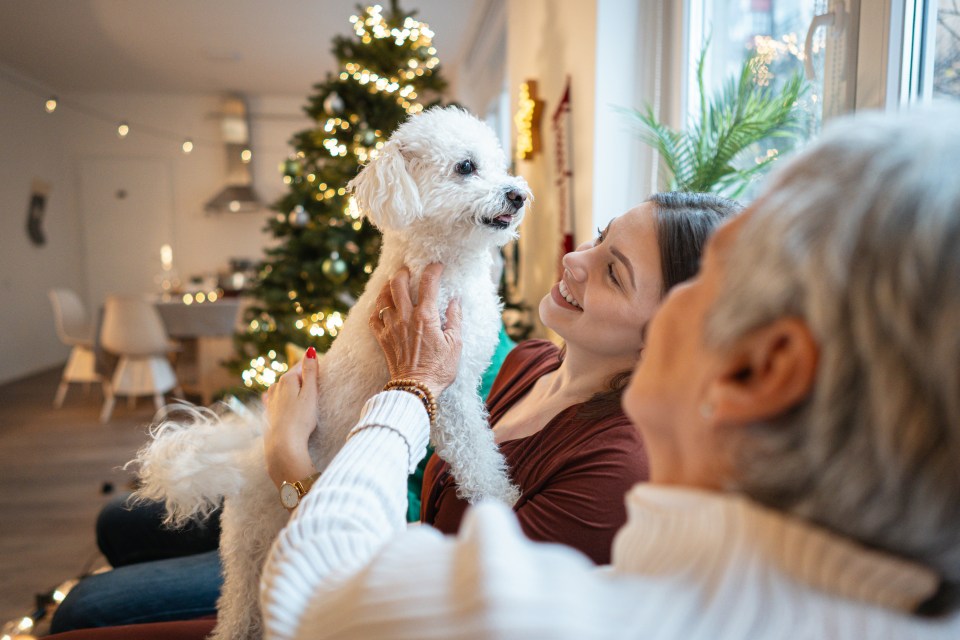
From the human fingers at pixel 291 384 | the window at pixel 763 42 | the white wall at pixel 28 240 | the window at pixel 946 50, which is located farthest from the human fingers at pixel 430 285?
the white wall at pixel 28 240

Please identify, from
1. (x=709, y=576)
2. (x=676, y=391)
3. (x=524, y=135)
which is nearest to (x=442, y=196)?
(x=676, y=391)

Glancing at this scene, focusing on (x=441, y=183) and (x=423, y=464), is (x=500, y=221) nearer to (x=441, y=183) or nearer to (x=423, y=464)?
(x=441, y=183)

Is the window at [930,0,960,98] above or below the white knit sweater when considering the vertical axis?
above

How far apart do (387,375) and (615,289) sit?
488mm

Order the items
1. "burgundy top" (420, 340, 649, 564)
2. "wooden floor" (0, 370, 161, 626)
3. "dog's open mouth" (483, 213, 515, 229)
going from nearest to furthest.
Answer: "burgundy top" (420, 340, 649, 564), "dog's open mouth" (483, 213, 515, 229), "wooden floor" (0, 370, 161, 626)

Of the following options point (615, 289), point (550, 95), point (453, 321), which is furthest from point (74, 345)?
point (615, 289)

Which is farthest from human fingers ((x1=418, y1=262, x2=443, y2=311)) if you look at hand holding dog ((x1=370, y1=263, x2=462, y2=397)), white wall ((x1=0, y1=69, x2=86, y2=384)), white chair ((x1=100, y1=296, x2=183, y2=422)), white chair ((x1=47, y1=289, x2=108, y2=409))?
white wall ((x1=0, y1=69, x2=86, y2=384))

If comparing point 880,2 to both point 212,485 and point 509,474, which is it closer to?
point 509,474

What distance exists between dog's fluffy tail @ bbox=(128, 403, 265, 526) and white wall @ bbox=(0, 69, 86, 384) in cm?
664

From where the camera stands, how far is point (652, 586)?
0.45 meters

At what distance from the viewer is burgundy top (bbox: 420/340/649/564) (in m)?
0.92

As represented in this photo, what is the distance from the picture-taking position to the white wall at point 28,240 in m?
6.50

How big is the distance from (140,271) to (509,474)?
8.43 m

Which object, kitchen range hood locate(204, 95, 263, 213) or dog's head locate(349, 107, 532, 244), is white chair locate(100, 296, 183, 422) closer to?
kitchen range hood locate(204, 95, 263, 213)
